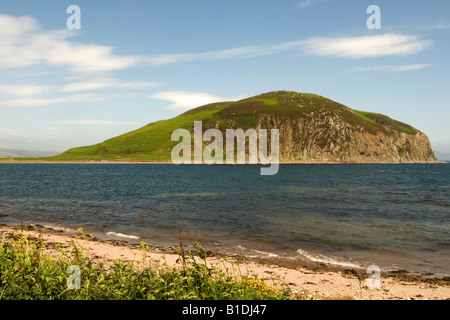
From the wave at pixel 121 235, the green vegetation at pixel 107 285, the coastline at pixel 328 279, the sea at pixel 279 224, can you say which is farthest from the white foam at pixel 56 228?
the green vegetation at pixel 107 285

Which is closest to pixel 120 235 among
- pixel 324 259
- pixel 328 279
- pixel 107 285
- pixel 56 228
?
pixel 56 228

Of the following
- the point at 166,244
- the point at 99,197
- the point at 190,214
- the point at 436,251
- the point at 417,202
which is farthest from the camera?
the point at 99,197

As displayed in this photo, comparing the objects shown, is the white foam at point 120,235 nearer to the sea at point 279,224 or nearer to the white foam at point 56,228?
the sea at point 279,224

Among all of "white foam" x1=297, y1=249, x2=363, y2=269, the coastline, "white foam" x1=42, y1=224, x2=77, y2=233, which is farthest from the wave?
"white foam" x1=297, y1=249, x2=363, y2=269

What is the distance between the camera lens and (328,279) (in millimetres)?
15977

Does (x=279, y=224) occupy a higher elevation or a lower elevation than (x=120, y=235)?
lower

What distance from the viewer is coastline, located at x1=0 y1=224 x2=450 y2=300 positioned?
45.0 ft

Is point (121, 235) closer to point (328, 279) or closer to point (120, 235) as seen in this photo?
point (120, 235)

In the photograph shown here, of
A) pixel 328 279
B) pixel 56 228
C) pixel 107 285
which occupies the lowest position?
pixel 328 279

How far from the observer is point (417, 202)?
46344 millimetres
